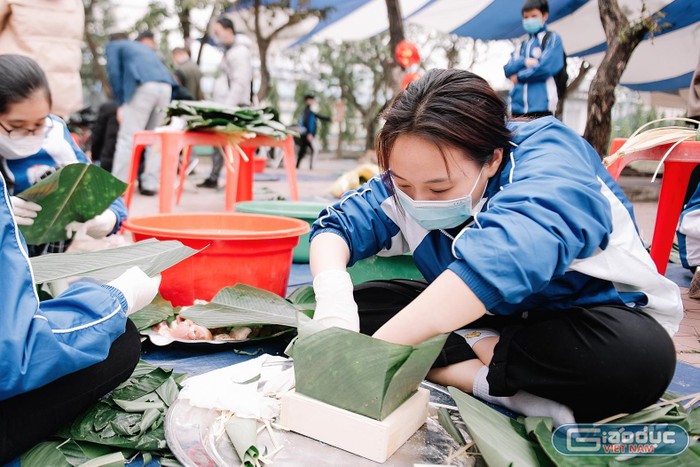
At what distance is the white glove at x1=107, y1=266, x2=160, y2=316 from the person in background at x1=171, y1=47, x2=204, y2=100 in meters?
6.17

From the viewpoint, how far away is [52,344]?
104 centimetres

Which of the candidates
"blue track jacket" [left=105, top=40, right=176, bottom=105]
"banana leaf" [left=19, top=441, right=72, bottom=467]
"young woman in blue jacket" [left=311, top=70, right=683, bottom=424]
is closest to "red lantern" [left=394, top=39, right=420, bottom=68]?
"blue track jacket" [left=105, top=40, right=176, bottom=105]

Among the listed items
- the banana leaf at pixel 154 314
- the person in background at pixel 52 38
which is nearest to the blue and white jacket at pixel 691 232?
the banana leaf at pixel 154 314

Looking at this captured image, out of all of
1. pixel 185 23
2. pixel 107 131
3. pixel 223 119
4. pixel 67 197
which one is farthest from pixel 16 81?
pixel 185 23

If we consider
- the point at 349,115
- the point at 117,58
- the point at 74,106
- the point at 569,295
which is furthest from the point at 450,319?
the point at 349,115

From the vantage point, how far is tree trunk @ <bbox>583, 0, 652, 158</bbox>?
473 centimetres

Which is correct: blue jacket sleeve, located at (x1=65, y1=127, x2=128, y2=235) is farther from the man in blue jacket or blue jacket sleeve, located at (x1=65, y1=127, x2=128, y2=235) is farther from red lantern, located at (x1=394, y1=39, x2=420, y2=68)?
red lantern, located at (x1=394, y1=39, x2=420, y2=68)

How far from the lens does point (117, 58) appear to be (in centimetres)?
545

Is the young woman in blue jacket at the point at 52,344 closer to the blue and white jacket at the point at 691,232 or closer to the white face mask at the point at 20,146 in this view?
the white face mask at the point at 20,146

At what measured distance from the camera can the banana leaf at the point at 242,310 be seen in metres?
1.75

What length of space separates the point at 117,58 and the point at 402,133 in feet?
16.1

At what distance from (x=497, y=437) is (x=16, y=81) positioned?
173cm

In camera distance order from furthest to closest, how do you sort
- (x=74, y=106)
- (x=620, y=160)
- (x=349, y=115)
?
(x=349, y=115) → (x=74, y=106) → (x=620, y=160)

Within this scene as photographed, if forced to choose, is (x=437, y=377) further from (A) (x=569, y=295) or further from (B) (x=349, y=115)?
(B) (x=349, y=115)
